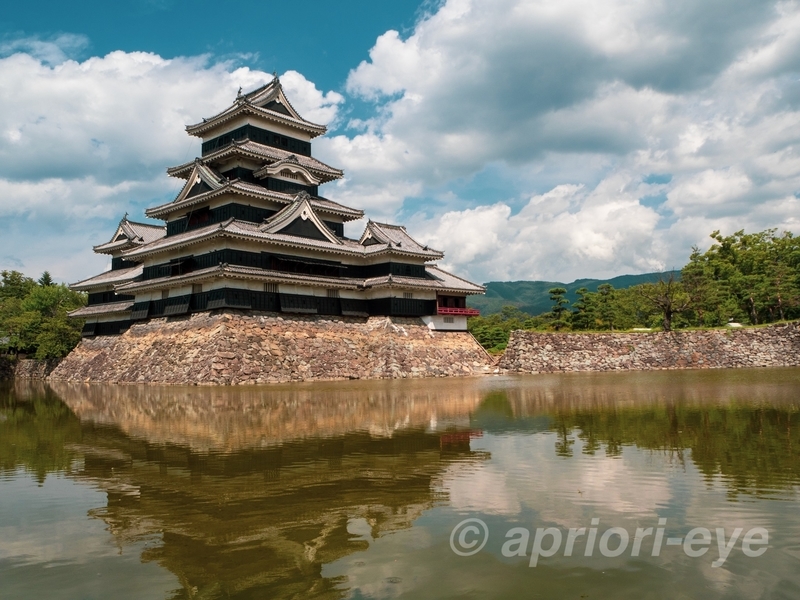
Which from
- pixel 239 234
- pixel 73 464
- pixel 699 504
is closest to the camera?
pixel 699 504

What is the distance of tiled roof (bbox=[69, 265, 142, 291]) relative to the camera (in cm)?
4334

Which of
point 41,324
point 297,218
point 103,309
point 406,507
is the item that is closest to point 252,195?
point 297,218

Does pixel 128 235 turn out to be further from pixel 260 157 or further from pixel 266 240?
pixel 266 240

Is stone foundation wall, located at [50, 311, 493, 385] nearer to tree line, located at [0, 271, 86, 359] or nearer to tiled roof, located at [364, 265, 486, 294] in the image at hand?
tiled roof, located at [364, 265, 486, 294]

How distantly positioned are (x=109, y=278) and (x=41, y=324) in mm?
7965

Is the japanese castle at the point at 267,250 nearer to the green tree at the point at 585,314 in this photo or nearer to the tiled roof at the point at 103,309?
the tiled roof at the point at 103,309

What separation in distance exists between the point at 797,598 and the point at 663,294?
1591 inches

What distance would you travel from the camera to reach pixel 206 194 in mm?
35781

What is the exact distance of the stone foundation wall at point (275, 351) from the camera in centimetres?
3041

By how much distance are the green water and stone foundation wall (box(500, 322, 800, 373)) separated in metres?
23.3

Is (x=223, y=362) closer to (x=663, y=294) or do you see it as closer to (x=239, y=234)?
(x=239, y=234)

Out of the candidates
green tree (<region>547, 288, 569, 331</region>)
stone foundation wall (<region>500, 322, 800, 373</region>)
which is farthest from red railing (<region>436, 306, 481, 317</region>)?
green tree (<region>547, 288, 569, 331</region>)

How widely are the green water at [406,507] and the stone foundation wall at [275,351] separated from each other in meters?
15.7

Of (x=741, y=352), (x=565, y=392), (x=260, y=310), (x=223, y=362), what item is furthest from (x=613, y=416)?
(x=741, y=352)
